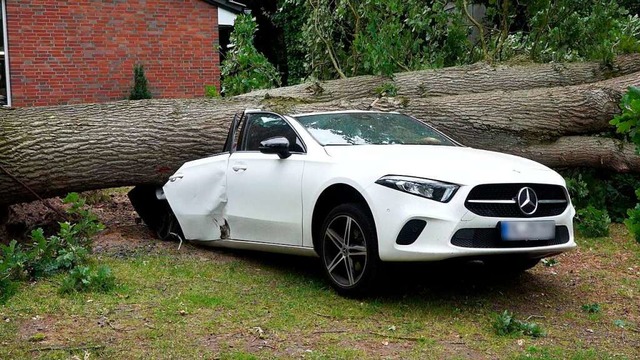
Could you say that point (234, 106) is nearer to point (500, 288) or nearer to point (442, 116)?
point (442, 116)

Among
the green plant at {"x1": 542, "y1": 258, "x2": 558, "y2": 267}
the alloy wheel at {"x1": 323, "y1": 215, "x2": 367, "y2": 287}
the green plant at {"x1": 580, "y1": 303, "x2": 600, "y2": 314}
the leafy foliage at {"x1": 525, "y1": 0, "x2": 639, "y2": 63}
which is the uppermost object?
the leafy foliage at {"x1": 525, "y1": 0, "x2": 639, "y2": 63}

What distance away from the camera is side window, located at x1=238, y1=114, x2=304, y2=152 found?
761 cm

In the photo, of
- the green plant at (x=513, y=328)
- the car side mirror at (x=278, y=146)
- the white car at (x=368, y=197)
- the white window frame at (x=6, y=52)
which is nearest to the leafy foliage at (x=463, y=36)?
the white car at (x=368, y=197)

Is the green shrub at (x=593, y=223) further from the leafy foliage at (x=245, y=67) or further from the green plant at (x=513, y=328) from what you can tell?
the leafy foliage at (x=245, y=67)

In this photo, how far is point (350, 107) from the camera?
986 centimetres

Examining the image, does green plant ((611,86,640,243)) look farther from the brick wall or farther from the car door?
the brick wall

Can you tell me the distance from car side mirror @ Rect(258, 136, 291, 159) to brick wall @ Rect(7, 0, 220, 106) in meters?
11.6

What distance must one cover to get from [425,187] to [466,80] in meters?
5.22

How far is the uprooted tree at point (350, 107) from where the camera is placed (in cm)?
874

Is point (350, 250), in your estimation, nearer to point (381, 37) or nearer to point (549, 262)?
point (549, 262)

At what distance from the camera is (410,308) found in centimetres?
640

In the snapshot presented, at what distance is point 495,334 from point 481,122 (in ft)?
15.1

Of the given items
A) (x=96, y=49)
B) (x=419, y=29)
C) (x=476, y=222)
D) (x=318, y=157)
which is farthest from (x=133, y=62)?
Result: (x=476, y=222)

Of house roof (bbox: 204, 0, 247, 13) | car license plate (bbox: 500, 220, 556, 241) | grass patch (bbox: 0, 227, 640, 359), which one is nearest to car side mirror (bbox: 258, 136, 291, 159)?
grass patch (bbox: 0, 227, 640, 359)
